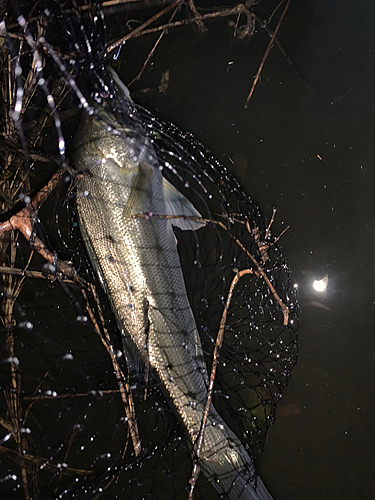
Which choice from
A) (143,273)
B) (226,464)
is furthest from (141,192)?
(226,464)

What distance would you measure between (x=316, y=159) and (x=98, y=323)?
189 centimetres

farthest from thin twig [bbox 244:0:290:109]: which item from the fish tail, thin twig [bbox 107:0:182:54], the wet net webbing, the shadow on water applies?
the fish tail

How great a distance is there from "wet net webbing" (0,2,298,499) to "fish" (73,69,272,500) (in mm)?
123

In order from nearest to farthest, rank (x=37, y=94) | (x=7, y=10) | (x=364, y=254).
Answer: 1. (x=7, y=10)
2. (x=37, y=94)
3. (x=364, y=254)

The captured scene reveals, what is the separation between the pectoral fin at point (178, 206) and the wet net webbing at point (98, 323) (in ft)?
0.47

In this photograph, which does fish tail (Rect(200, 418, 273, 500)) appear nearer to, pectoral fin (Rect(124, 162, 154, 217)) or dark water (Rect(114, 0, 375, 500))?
dark water (Rect(114, 0, 375, 500))

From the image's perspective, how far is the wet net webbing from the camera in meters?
2.28

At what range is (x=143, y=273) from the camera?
2.17m

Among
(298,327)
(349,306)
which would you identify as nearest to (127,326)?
(298,327)

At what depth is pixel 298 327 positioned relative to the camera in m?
2.55

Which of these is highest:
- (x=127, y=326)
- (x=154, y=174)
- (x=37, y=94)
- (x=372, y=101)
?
(x=37, y=94)

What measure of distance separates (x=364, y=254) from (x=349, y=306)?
1.24 feet

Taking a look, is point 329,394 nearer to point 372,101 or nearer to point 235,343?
point 235,343

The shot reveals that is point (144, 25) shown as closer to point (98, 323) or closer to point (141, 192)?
point (141, 192)
